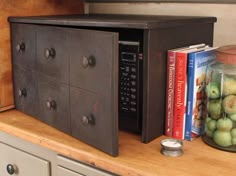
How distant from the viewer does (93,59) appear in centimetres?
86

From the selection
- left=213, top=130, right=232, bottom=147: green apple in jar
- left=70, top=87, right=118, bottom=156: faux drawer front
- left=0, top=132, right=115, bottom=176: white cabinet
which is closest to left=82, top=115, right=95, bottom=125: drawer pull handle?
left=70, top=87, right=118, bottom=156: faux drawer front

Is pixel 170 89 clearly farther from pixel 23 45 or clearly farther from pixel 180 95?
pixel 23 45

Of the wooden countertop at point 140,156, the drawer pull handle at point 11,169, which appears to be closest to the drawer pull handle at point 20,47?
the wooden countertop at point 140,156

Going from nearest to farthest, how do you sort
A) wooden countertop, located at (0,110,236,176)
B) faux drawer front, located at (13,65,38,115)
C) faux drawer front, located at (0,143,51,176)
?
wooden countertop, located at (0,110,236,176) → faux drawer front, located at (0,143,51,176) → faux drawer front, located at (13,65,38,115)

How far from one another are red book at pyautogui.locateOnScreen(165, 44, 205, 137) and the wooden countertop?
0.12 feet

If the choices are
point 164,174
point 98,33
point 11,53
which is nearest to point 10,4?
point 11,53

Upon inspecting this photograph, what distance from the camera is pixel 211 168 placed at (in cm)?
80

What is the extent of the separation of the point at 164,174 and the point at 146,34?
34 centimetres

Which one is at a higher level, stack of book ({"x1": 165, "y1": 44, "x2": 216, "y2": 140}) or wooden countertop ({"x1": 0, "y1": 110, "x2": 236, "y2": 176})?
stack of book ({"x1": 165, "y1": 44, "x2": 216, "y2": 140})

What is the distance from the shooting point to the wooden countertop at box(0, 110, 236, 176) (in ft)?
2.62

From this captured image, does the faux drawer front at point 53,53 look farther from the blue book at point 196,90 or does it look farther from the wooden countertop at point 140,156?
the blue book at point 196,90

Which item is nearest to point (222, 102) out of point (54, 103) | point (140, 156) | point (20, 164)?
point (140, 156)

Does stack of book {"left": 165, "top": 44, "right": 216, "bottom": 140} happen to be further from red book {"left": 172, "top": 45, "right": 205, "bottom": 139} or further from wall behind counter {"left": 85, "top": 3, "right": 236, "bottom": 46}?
wall behind counter {"left": 85, "top": 3, "right": 236, "bottom": 46}

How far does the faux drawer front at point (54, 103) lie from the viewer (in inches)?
39.3
